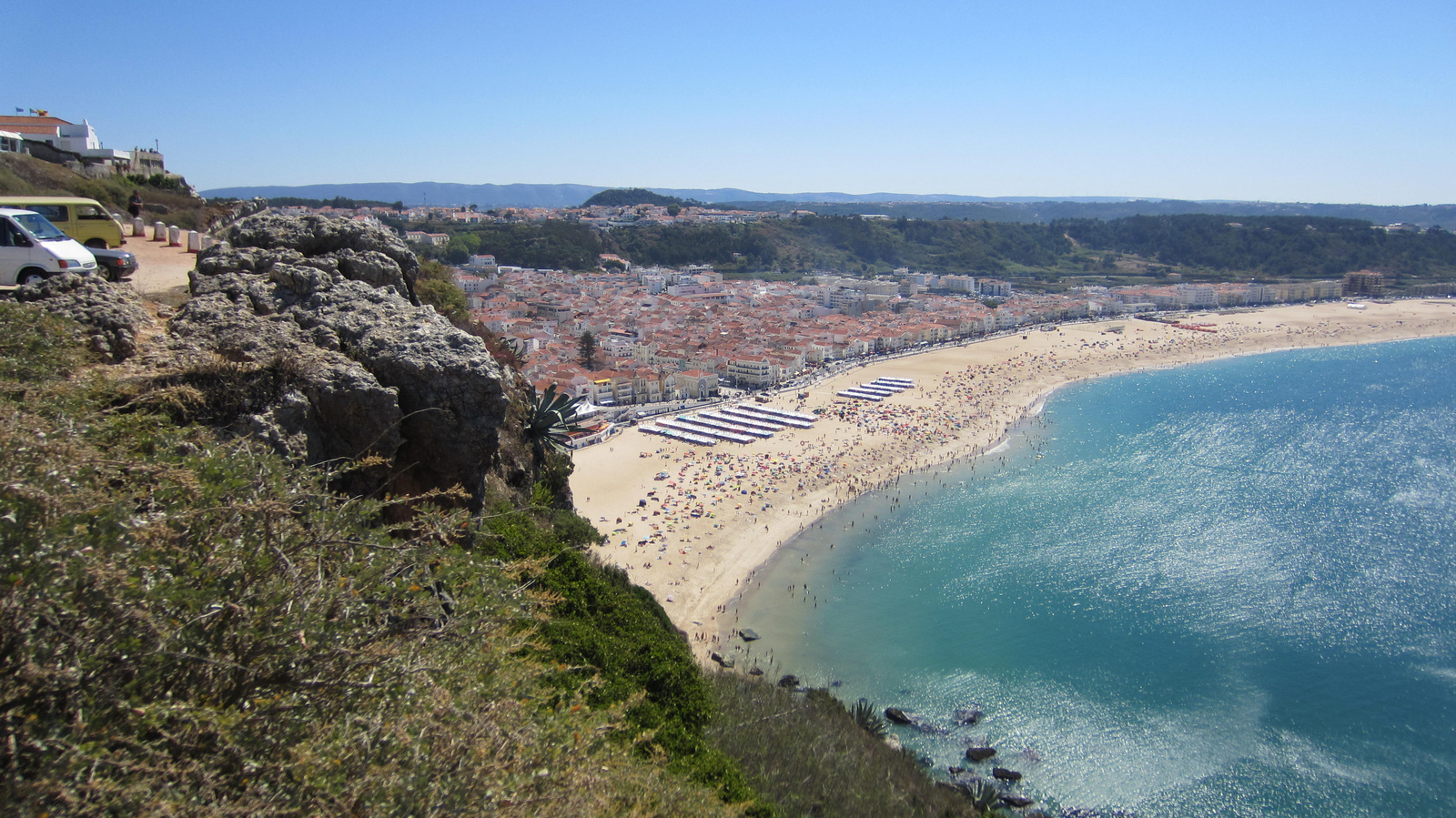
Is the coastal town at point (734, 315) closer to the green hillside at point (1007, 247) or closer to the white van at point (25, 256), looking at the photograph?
the green hillside at point (1007, 247)

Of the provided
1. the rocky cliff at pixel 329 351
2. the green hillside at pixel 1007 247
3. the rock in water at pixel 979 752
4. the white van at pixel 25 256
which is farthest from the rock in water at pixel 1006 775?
the green hillside at pixel 1007 247

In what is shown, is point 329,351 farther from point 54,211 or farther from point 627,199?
point 627,199

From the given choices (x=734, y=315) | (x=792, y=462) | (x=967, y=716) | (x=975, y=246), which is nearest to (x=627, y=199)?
(x=975, y=246)

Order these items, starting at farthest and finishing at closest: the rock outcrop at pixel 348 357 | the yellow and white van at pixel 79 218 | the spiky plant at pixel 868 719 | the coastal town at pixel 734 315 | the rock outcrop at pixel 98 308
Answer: the coastal town at pixel 734 315
the spiky plant at pixel 868 719
the yellow and white van at pixel 79 218
the rock outcrop at pixel 348 357
the rock outcrop at pixel 98 308

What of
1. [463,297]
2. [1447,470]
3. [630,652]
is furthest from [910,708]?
[1447,470]

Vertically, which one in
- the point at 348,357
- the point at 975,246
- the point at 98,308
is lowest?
the point at 348,357
